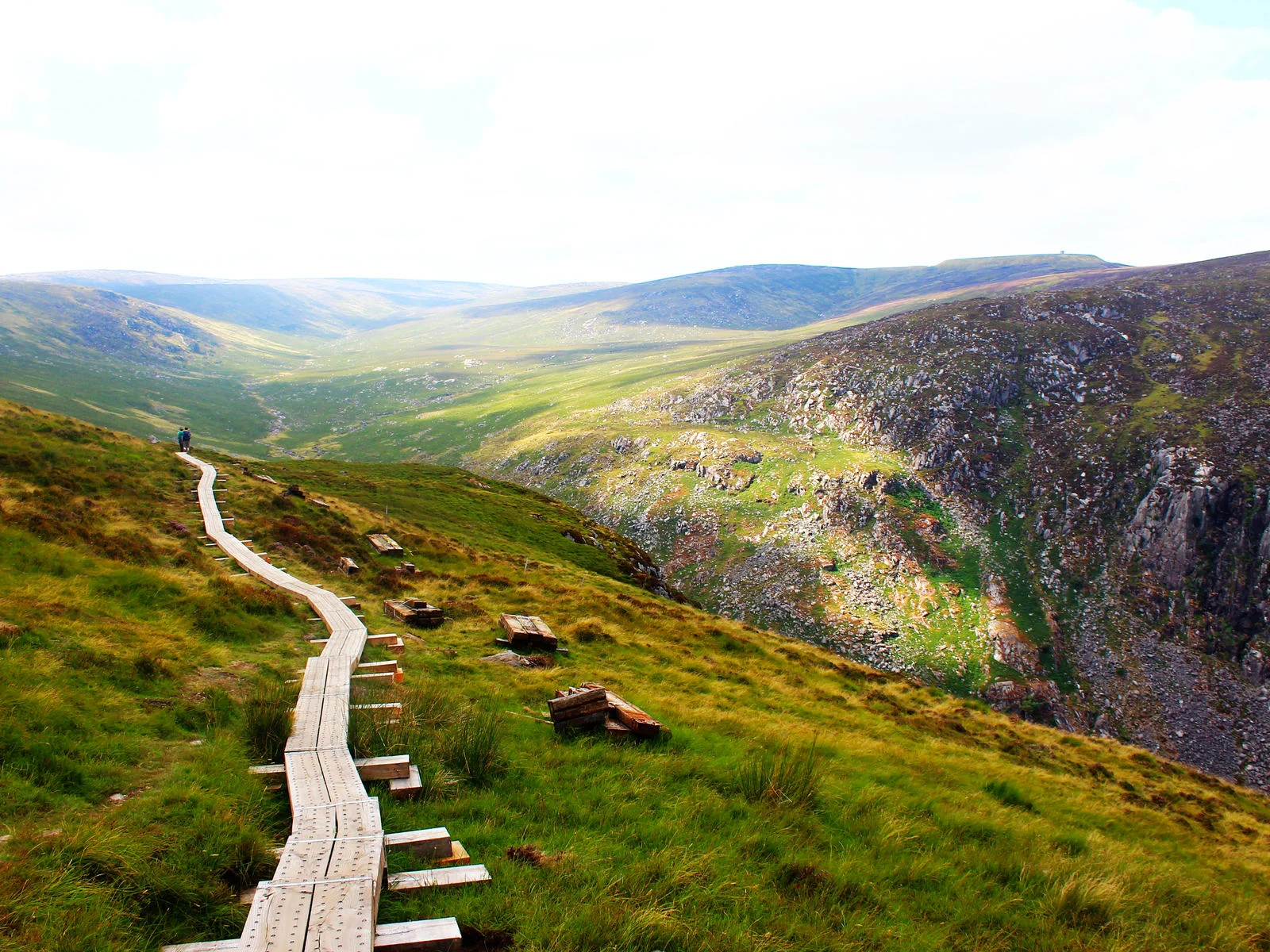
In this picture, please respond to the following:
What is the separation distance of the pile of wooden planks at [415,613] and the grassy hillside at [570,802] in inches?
27.1

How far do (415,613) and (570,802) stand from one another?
12.8 metres

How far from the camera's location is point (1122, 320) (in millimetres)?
116375

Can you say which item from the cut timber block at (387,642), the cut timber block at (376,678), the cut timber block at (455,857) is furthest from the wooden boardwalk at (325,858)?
the cut timber block at (387,642)

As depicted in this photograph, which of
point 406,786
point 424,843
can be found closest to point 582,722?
point 406,786

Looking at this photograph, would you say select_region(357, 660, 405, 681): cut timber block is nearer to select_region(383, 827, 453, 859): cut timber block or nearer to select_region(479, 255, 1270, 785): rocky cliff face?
select_region(383, 827, 453, 859): cut timber block

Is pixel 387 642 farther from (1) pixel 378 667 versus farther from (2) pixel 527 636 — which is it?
(2) pixel 527 636

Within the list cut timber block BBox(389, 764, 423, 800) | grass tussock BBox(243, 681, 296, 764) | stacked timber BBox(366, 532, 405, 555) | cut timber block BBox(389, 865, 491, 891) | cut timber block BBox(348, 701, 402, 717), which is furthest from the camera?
stacked timber BBox(366, 532, 405, 555)

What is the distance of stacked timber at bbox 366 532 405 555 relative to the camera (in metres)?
30.8

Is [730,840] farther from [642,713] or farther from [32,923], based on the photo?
[32,923]

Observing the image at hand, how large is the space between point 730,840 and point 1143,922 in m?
6.36

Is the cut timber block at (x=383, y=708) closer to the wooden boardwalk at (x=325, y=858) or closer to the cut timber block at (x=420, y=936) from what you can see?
the wooden boardwalk at (x=325, y=858)

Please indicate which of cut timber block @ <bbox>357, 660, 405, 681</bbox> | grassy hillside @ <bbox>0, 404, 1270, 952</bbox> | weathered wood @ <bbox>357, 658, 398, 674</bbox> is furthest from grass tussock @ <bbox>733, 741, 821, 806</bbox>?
weathered wood @ <bbox>357, 658, 398, 674</bbox>

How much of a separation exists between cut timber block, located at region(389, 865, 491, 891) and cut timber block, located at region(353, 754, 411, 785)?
2.28 metres

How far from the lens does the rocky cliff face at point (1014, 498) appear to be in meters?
64.7
